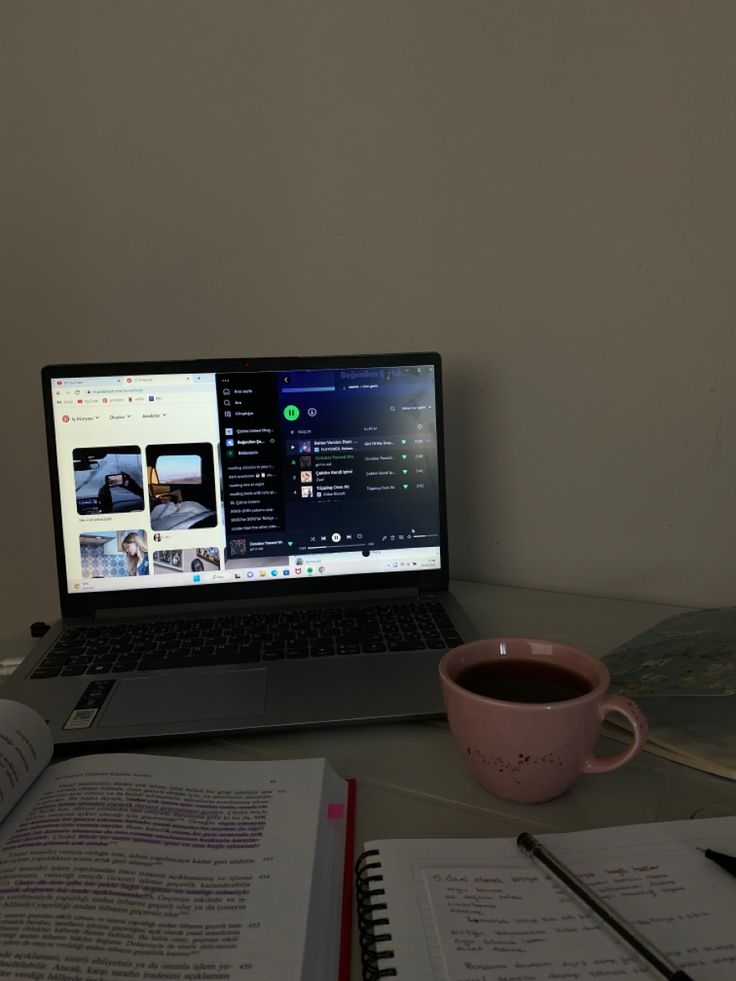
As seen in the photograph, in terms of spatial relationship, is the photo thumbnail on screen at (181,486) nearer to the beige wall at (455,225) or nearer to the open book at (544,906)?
the beige wall at (455,225)

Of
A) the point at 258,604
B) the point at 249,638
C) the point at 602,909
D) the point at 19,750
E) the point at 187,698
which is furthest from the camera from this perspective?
the point at 258,604

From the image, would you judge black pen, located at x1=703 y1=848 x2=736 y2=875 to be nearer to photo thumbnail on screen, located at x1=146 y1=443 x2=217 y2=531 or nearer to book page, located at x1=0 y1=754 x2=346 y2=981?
book page, located at x1=0 y1=754 x2=346 y2=981

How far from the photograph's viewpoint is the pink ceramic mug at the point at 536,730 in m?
0.43

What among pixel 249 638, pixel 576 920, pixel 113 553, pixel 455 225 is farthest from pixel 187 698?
pixel 455 225

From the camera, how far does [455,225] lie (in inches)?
33.4

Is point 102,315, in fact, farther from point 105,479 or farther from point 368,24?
point 368,24

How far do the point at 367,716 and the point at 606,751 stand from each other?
0.17m

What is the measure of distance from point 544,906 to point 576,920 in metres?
0.02

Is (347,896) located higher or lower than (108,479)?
lower

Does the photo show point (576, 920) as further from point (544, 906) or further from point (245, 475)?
point (245, 475)

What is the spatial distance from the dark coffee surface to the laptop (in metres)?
0.20

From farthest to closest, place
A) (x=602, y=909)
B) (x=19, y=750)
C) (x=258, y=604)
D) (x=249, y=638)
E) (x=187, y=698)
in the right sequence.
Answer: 1. (x=258, y=604)
2. (x=249, y=638)
3. (x=187, y=698)
4. (x=19, y=750)
5. (x=602, y=909)

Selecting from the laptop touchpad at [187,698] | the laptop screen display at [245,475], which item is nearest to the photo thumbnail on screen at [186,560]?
the laptop screen display at [245,475]

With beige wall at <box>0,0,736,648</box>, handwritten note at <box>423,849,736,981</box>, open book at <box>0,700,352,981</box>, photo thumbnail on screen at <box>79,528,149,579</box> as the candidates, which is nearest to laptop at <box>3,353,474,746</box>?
photo thumbnail on screen at <box>79,528,149,579</box>
